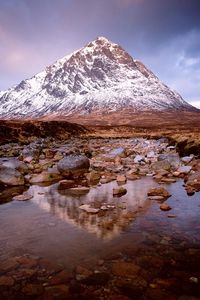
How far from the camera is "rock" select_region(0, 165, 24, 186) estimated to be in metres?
14.5

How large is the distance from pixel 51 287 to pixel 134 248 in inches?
84.5

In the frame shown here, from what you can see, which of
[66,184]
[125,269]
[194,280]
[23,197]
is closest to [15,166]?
[66,184]

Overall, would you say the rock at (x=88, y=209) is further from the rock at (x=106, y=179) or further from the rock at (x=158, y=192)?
the rock at (x=106, y=179)

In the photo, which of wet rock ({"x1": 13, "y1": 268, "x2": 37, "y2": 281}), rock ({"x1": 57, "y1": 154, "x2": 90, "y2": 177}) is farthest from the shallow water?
rock ({"x1": 57, "y1": 154, "x2": 90, "y2": 177})

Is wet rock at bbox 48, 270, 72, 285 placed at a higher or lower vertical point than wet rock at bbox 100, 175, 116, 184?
lower

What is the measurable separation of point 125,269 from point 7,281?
6.68 feet

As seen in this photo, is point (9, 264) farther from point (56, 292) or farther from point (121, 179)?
point (121, 179)

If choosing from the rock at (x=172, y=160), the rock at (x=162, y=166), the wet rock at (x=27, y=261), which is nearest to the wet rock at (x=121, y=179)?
the rock at (x=162, y=166)

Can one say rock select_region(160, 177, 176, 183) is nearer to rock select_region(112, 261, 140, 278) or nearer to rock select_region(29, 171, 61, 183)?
rock select_region(29, 171, 61, 183)

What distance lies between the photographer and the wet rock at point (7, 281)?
5625 mm

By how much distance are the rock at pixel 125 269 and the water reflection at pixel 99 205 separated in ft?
4.79

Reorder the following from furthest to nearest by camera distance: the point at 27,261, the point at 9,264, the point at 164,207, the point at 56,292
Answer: the point at 164,207 → the point at 27,261 → the point at 9,264 → the point at 56,292

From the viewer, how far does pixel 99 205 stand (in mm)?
10672

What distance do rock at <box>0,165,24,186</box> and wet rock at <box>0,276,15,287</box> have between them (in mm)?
8850
